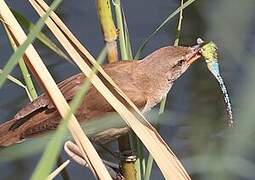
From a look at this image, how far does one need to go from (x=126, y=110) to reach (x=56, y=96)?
0.12m

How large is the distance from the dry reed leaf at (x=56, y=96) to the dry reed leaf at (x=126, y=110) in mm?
62

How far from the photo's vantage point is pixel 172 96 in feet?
10.5

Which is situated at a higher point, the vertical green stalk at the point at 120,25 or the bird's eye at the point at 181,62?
the vertical green stalk at the point at 120,25

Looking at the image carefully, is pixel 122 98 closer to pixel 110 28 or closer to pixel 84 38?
pixel 110 28

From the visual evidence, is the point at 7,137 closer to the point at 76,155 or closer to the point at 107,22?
Answer: the point at 76,155

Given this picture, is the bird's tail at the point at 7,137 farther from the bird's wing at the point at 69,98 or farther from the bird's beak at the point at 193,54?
the bird's beak at the point at 193,54

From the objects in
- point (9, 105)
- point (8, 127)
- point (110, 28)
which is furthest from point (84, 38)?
point (110, 28)

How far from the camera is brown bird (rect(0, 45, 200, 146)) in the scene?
2080mm

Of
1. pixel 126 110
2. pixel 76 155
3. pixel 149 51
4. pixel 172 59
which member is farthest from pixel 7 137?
pixel 149 51

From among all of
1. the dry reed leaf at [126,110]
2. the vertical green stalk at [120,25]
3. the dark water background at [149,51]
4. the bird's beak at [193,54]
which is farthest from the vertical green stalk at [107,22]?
the bird's beak at [193,54]

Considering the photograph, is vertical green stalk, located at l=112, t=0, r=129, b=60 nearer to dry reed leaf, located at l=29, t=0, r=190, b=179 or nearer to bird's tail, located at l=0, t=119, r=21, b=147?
dry reed leaf, located at l=29, t=0, r=190, b=179

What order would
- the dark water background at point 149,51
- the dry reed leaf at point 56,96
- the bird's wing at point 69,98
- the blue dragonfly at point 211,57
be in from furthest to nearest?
the bird's wing at point 69,98
the blue dragonfly at point 211,57
the dark water background at point 149,51
the dry reed leaf at point 56,96

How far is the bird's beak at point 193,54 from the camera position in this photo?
2129mm

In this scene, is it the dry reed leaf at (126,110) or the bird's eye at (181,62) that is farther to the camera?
the bird's eye at (181,62)
